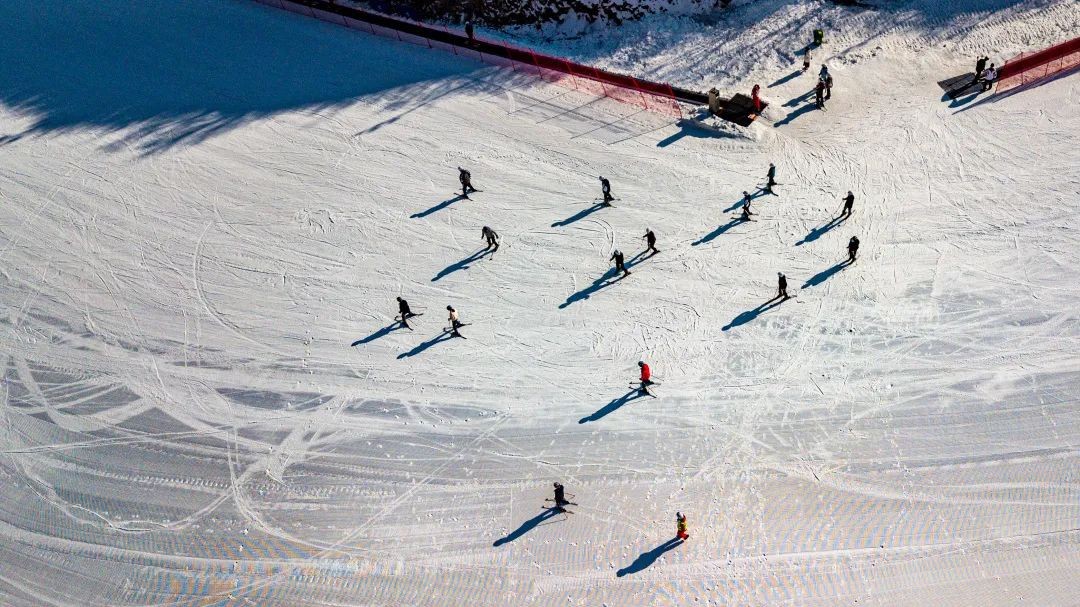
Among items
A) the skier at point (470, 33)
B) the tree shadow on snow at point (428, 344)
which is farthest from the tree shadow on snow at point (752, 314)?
the skier at point (470, 33)

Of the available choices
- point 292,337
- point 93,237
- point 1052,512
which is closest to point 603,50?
point 292,337

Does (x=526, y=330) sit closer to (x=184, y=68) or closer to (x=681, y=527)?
(x=681, y=527)

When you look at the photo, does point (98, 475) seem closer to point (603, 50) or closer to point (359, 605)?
point (359, 605)

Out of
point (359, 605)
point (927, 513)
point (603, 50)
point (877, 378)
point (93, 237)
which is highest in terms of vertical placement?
point (603, 50)

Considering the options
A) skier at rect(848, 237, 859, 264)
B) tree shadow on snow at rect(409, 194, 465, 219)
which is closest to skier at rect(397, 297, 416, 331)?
tree shadow on snow at rect(409, 194, 465, 219)

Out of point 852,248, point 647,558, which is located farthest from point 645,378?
point 852,248

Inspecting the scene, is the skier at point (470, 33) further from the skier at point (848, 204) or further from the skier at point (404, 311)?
the skier at point (848, 204)
